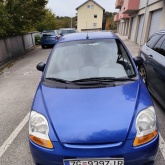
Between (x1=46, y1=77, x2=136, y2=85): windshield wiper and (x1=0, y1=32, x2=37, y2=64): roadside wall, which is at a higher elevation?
(x1=46, y1=77, x2=136, y2=85): windshield wiper

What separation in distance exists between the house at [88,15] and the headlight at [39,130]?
4497 centimetres

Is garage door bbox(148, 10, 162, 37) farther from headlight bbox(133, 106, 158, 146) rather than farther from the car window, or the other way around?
headlight bbox(133, 106, 158, 146)

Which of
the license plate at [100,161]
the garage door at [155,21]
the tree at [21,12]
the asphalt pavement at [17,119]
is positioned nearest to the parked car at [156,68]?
the asphalt pavement at [17,119]

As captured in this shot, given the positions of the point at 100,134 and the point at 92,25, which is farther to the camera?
the point at 92,25

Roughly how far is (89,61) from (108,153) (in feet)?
5.20

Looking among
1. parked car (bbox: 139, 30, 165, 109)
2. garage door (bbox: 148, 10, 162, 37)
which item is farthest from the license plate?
garage door (bbox: 148, 10, 162, 37)

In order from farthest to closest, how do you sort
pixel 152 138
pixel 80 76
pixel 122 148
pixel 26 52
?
pixel 26 52
pixel 80 76
pixel 152 138
pixel 122 148

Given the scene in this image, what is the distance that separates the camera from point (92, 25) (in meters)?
45.4

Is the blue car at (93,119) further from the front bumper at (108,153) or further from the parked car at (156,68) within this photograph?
the parked car at (156,68)

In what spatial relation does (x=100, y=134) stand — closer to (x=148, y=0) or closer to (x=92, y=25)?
(x=148, y=0)

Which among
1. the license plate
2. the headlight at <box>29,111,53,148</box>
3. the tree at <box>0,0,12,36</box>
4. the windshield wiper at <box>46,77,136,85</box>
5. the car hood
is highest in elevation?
the tree at <box>0,0,12,36</box>

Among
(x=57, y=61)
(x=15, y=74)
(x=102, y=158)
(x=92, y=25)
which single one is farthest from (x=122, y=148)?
(x=92, y=25)

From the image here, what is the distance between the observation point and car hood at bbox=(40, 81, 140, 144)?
71.6 inches

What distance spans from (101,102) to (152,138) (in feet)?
2.32
